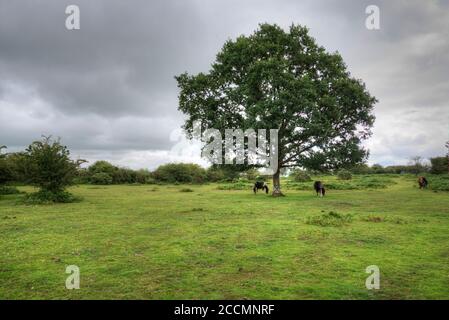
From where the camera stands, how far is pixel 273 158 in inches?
1378

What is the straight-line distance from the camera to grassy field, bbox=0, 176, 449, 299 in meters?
8.20

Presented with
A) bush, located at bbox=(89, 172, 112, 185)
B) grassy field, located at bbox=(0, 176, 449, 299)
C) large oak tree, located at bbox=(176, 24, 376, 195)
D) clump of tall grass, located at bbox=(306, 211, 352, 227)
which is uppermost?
large oak tree, located at bbox=(176, 24, 376, 195)

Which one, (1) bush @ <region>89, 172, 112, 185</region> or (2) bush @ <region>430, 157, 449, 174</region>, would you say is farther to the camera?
(2) bush @ <region>430, 157, 449, 174</region>

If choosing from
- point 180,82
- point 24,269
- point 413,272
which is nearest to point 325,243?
point 413,272

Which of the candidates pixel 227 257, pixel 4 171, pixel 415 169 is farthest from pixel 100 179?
pixel 415 169

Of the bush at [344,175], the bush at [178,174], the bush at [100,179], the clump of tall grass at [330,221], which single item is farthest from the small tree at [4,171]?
the bush at [344,175]

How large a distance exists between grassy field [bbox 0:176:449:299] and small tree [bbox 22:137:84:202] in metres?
13.5

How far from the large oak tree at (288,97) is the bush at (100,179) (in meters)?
46.0

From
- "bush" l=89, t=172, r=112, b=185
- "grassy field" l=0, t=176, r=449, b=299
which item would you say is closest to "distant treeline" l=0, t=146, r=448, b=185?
"bush" l=89, t=172, r=112, b=185

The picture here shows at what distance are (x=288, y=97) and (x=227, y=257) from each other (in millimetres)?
23155

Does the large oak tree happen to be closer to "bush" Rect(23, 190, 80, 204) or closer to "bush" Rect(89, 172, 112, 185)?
"bush" Rect(23, 190, 80, 204)
